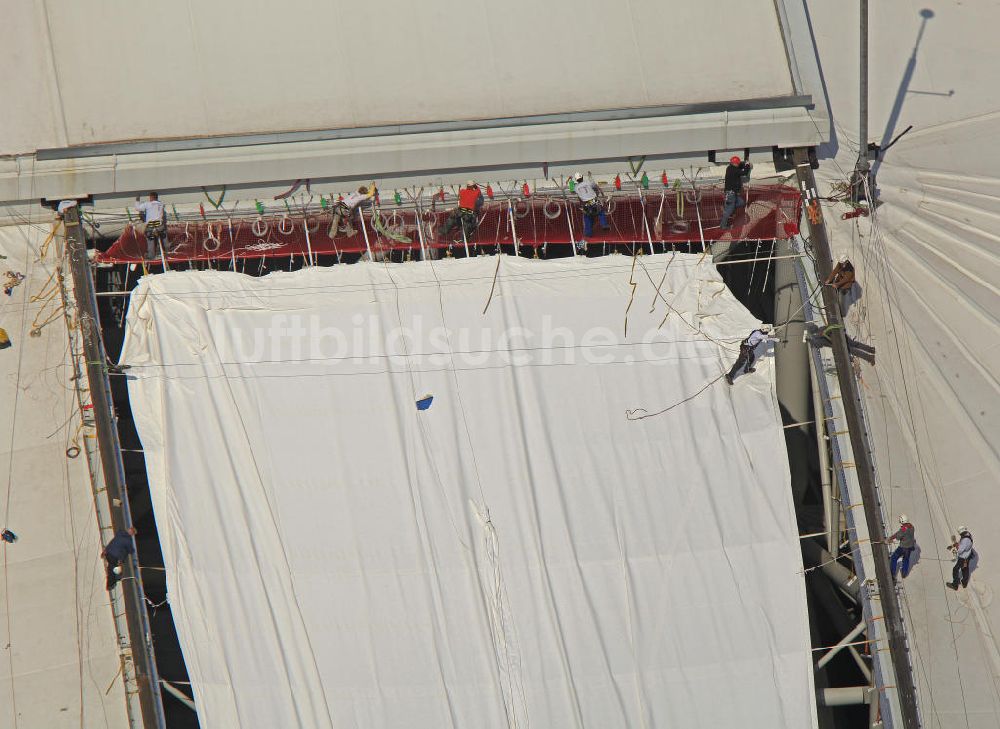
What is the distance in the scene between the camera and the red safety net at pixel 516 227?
2116cm

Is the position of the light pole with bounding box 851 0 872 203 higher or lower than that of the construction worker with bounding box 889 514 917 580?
higher

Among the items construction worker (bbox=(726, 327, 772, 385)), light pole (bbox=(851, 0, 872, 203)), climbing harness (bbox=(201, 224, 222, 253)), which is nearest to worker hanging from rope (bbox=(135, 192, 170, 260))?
climbing harness (bbox=(201, 224, 222, 253))

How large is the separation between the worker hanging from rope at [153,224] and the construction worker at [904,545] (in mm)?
15826

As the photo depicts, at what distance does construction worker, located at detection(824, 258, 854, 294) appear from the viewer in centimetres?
1978

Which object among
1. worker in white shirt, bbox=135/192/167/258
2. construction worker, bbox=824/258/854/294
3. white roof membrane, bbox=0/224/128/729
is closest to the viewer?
white roof membrane, bbox=0/224/128/729

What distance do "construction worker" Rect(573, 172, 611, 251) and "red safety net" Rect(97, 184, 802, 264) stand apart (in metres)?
0.15

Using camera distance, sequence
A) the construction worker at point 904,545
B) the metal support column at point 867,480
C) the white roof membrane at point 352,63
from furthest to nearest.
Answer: the white roof membrane at point 352,63 → the construction worker at point 904,545 → the metal support column at point 867,480

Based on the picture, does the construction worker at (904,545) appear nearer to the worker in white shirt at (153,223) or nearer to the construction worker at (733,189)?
the construction worker at (733,189)

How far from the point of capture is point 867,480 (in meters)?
18.9

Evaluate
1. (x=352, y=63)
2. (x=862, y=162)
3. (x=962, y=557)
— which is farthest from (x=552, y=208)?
(x=962, y=557)

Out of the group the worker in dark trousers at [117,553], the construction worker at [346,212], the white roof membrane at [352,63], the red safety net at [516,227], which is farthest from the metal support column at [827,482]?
the worker in dark trousers at [117,553]

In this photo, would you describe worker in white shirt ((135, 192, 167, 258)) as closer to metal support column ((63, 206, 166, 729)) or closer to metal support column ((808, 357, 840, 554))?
metal support column ((63, 206, 166, 729))

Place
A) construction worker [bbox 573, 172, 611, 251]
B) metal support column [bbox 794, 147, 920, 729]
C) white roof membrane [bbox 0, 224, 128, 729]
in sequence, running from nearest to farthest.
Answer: metal support column [bbox 794, 147, 920, 729]
white roof membrane [bbox 0, 224, 128, 729]
construction worker [bbox 573, 172, 611, 251]

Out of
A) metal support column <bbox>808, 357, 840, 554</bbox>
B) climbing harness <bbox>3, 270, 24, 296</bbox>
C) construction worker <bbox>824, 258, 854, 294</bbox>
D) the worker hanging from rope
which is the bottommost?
metal support column <bbox>808, 357, 840, 554</bbox>
